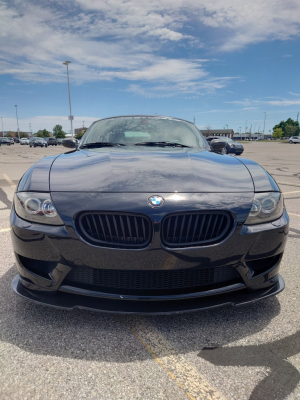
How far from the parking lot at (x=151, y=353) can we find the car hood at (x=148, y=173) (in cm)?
87

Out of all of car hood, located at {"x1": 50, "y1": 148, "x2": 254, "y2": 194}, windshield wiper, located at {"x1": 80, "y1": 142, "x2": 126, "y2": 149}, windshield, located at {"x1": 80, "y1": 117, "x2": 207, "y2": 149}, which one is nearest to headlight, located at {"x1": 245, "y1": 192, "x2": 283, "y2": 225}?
car hood, located at {"x1": 50, "y1": 148, "x2": 254, "y2": 194}

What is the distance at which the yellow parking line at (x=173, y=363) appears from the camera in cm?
154

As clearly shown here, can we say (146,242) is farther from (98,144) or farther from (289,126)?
(289,126)

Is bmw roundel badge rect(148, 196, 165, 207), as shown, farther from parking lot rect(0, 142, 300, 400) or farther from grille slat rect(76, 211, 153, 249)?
parking lot rect(0, 142, 300, 400)

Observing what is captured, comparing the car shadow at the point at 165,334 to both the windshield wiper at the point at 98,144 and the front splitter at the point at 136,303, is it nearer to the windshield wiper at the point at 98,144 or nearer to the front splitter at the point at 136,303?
the front splitter at the point at 136,303

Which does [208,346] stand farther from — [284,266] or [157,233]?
[284,266]

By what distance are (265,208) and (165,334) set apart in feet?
3.35

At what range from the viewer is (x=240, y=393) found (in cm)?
154

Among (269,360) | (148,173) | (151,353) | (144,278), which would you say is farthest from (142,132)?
(269,360)

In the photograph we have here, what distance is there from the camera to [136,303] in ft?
6.42

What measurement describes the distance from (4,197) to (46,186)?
466 cm

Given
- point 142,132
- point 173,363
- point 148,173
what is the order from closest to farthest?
point 173,363 < point 148,173 < point 142,132

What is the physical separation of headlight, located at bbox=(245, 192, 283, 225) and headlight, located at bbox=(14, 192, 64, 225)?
46.4 inches

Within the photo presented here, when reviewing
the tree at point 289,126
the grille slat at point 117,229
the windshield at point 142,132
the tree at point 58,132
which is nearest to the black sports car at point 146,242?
the grille slat at point 117,229
